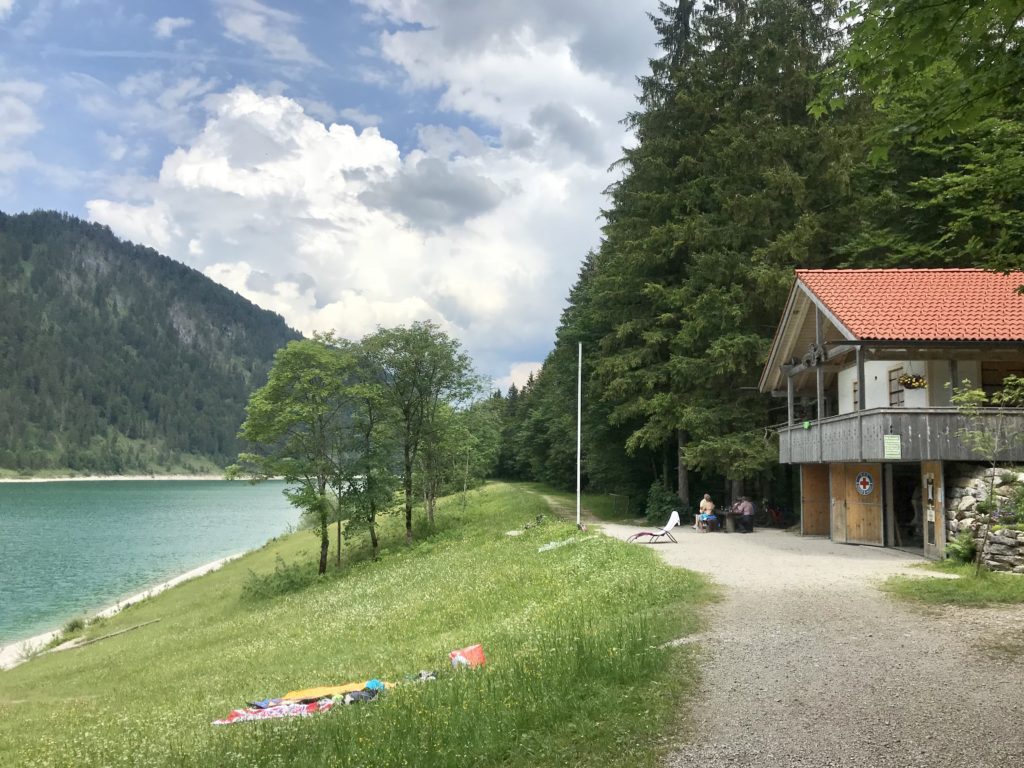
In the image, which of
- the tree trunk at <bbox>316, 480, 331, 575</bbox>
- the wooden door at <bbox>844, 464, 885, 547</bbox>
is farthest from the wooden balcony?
the tree trunk at <bbox>316, 480, 331, 575</bbox>

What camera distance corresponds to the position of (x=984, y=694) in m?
7.38

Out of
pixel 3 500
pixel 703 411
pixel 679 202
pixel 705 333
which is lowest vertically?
pixel 3 500

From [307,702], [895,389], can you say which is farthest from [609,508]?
[307,702]

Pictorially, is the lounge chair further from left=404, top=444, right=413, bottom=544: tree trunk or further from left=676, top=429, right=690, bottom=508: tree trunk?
left=404, top=444, right=413, bottom=544: tree trunk

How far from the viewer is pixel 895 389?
23.2 metres

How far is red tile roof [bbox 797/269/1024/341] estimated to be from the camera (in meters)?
19.6

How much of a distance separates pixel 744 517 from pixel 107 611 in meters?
24.5

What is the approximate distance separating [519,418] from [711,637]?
74.2 m

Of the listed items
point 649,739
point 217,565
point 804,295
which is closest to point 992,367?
point 804,295

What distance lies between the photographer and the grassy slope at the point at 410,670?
6812mm

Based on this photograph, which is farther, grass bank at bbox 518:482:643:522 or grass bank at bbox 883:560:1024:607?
grass bank at bbox 518:482:643:522

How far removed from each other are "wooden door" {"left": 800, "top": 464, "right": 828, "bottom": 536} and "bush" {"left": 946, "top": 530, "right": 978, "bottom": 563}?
9.09 metres

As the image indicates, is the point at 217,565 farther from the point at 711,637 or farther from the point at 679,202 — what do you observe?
the point at 711,637

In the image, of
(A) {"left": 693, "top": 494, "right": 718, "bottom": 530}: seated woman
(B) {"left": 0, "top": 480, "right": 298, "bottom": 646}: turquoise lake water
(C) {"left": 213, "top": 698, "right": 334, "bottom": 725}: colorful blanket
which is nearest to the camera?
(C) {"left": 213, "top": 698, "right": 334, "bottom": 725}: colorful blanket
